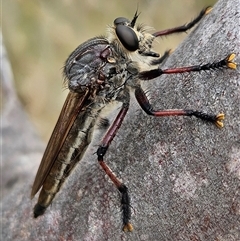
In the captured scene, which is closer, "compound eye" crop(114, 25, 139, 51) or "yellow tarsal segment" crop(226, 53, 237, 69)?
"yellow tarsal segment" crop(226, 53, 237, 69)

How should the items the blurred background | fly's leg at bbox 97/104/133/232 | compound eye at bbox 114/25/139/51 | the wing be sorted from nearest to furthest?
fly's leg at bbox 97/104/133/232
the wing
compound eye at bbox 114/25/139/51
the blurred background

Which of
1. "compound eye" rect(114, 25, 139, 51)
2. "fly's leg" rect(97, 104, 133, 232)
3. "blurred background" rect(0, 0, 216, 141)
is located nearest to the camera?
"fly's leg" rect(97, 104, 133, 232)

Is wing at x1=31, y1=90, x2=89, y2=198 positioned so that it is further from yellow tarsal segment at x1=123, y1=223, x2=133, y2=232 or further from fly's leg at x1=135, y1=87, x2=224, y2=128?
yellow tarsal segment at x1=123, y1=223, x2=133, y2=232

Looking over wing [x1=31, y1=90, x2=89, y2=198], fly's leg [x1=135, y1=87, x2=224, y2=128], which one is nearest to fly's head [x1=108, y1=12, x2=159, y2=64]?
wing [x1=31, y1=90, x2=89, y2=198]

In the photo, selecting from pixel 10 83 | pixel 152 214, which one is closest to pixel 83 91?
pixel 152 214

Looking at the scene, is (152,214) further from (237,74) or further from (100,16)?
(100,16)

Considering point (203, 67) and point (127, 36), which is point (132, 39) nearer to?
point (127, 36)
